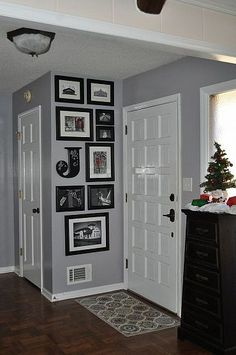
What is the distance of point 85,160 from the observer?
14.3 ft

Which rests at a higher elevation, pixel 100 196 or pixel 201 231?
pixel 100 196

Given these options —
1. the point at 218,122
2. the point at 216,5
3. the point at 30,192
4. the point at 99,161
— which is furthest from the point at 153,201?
the point at 216,5

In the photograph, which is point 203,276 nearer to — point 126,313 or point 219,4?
point 126,313

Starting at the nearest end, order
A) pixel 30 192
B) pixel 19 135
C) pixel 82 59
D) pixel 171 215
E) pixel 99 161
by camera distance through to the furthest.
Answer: pixel 82 59, pixel 171 215, pixel 99 161, pixel 30 192, pixel 19 135

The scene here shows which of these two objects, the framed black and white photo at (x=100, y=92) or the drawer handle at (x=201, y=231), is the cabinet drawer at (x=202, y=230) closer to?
the drawer handle at (x=201, y=231)

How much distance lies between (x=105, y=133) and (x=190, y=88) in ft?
4.04

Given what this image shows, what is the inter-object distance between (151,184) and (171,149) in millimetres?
482

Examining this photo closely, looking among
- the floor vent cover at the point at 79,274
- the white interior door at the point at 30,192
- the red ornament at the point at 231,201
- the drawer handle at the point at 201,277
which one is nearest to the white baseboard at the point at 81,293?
the floor vent cover at the point at 79,274

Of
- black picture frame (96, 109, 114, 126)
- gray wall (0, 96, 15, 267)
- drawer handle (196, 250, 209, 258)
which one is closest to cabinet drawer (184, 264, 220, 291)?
drawer handle (196, 250, 209, 258)

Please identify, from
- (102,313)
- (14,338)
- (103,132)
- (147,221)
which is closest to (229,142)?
(147,221)

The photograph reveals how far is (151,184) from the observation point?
409 cm

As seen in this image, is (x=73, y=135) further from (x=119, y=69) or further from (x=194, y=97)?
(x=194, y=97)

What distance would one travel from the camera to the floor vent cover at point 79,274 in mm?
4281

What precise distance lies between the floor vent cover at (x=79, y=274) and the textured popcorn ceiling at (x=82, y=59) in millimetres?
2069
